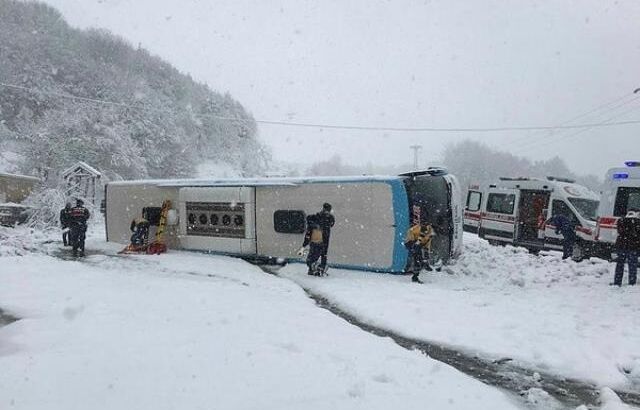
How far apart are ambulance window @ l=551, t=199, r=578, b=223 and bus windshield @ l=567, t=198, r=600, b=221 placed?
26 cm

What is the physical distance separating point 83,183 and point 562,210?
991 inches

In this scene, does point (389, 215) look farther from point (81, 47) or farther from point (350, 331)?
point (81, 47)

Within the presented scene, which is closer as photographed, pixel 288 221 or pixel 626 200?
pixel 626 200

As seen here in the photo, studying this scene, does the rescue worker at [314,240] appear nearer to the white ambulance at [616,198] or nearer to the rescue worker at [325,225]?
the rescue worker at [325,225]

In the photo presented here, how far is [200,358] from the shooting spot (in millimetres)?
5078

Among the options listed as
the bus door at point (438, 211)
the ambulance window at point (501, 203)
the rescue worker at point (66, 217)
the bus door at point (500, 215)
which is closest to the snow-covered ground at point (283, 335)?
the bus door at point (438, 211)

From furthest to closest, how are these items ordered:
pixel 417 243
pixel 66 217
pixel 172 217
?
pixel 66 217, pixel 172 217, pixel 417 243

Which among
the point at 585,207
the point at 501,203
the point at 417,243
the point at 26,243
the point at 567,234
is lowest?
the point at 26,243

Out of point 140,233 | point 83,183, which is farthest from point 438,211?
point 83,183

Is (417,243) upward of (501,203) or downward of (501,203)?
downward

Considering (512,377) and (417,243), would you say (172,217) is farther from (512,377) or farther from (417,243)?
(512,377)

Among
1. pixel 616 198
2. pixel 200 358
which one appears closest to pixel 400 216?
pixel 616 198

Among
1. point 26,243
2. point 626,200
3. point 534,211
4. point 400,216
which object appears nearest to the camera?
point 400,216

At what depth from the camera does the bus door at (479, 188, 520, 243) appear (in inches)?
714
